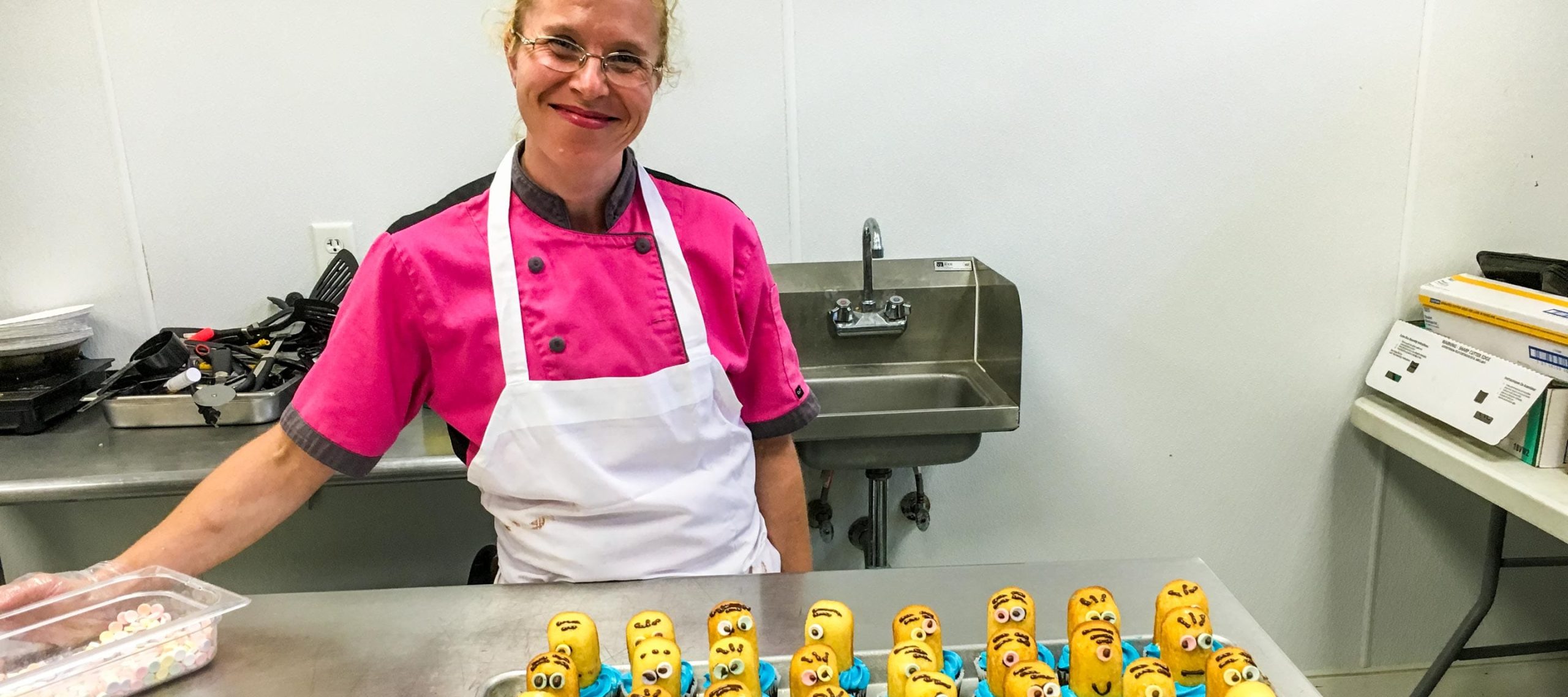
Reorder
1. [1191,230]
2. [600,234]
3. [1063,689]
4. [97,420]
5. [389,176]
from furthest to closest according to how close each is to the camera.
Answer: [1191,230]
[389,176]
[97,420]
[600,234]
[1063,689]

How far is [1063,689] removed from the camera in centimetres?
74

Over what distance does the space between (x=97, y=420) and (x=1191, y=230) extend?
2.27 m

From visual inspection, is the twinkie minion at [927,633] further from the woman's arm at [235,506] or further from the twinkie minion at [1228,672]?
the woman's arm at [235,506]

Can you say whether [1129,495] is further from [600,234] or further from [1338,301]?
[600,234]

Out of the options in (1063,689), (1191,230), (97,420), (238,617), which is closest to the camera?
(1063,689)

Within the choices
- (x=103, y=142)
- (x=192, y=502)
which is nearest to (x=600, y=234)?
(x=192, y=502)

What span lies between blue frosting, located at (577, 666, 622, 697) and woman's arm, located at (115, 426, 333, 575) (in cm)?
47

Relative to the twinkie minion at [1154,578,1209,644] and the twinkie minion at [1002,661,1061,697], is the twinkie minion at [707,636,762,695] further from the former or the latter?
the twinkie minion at [1154,578,1209,644]

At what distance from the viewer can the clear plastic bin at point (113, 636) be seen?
0.78 m

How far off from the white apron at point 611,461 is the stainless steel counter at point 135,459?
0.45 meters

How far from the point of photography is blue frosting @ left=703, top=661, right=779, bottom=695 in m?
0.76

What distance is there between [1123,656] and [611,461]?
1.99 ft

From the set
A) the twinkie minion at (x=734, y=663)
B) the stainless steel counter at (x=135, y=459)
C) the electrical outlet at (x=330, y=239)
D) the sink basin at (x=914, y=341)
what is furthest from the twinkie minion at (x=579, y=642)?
the electrical outlet at (x=330, y=239)

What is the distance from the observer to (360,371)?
1.04 m
